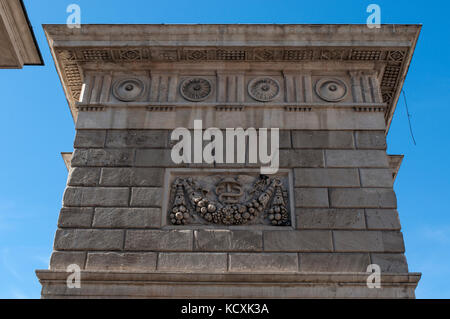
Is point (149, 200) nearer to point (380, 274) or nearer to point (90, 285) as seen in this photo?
point (90, 285)

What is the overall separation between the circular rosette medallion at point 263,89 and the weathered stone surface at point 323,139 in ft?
4.01

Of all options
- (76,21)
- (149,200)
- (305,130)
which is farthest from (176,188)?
(76,21)

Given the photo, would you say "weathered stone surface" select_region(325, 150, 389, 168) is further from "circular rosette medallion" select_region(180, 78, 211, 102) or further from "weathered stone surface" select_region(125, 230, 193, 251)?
"weathered stone surface" select_region(125, 230, 193, 251)

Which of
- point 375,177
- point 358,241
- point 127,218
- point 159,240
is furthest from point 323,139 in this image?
point 127,218

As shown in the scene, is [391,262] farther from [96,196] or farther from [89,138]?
[89,138]

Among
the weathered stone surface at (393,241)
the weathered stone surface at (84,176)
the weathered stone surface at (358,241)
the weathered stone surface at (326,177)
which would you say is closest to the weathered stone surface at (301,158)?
the weathered stone surface at (326,177)

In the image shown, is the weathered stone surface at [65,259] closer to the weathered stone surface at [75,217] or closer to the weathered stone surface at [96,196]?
the weathered stone surface at [75,217]

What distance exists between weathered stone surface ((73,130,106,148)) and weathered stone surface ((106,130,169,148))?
14cm

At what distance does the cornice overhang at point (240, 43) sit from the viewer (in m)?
12.7

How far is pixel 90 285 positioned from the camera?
9992 mm

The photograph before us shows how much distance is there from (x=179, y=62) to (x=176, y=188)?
358 centimetres

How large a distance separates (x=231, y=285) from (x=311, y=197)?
264cm

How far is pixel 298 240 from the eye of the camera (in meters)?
10.6

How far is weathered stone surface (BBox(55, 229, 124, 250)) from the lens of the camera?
10.5 meters
